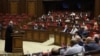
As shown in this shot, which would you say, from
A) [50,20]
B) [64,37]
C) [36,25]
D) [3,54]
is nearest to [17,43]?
[3,54]

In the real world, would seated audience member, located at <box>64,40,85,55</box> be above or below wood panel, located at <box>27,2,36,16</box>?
below

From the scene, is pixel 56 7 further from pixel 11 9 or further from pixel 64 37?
pixel 64 37

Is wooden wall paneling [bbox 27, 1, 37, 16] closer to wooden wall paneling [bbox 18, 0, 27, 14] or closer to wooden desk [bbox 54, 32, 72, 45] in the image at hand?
wooden wall paneling [bbox 18, 0, 27, 14]


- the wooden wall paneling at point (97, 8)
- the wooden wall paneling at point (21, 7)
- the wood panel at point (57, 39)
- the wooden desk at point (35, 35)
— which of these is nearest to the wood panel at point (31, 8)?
the wooden wall paneling at point (21, 7)

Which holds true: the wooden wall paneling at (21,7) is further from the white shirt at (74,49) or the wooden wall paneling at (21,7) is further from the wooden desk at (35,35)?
the white shirt at (74,49)

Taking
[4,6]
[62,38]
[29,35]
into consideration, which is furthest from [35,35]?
[4,6]

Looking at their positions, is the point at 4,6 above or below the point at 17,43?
above

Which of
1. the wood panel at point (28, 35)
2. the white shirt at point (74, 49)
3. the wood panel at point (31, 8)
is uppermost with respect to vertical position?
the wood panel at point (31, 8)

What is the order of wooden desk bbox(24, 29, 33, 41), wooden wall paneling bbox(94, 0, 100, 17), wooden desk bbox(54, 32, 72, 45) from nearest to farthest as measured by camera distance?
wooden desk bbox(54, 32, 72, 45) → wooden desk bbox(24, 29, 33, 41) → wooden wall paneling bbox(94, 0, 100, 17)

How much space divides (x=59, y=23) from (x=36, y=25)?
1.24 metres

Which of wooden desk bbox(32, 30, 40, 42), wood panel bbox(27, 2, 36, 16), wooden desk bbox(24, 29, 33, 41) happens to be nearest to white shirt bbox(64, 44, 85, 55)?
wooden desk bbox(32, 30, 40, 42)

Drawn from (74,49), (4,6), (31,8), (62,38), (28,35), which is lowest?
(28,35)

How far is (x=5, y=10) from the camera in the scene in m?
21.2

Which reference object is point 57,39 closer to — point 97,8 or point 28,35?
point 28,35
